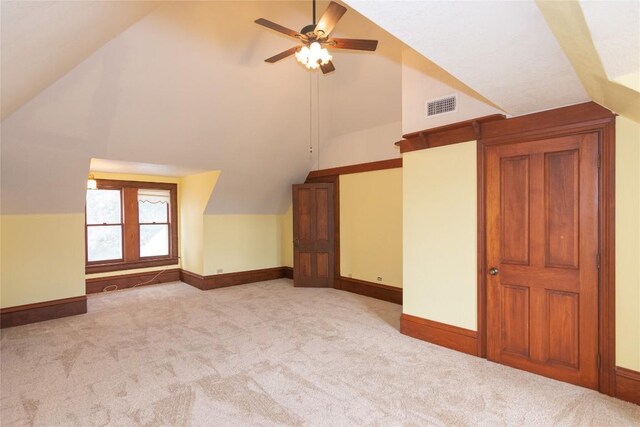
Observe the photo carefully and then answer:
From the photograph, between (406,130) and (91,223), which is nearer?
(406,130)

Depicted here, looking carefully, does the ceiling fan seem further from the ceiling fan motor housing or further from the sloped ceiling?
the sloped ceiling

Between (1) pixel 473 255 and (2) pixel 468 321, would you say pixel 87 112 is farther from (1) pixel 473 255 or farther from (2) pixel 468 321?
(2) pixel 468 321

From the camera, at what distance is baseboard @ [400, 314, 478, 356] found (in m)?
3.30

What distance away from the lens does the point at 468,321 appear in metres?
3.33

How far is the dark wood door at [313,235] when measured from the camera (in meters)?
6.35

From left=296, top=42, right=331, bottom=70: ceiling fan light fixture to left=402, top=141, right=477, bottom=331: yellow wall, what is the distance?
1449mm

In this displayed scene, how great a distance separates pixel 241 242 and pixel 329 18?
4.97 metres

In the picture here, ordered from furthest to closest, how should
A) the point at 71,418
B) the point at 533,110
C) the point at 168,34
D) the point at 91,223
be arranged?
the point at 91,223 → the point at 168,34 → the point at 533,110 → the point at 71,418

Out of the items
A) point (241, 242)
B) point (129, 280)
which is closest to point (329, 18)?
point (241, 242)

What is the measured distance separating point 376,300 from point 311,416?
10.6ft

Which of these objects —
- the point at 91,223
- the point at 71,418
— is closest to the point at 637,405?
the point at 71,418

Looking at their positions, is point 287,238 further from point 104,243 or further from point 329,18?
point 329,18

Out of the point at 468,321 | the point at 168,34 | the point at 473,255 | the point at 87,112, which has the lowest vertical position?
the point at 468,321

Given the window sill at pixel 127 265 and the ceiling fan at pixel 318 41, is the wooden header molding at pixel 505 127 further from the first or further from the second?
the window sill at pixel 127 265
